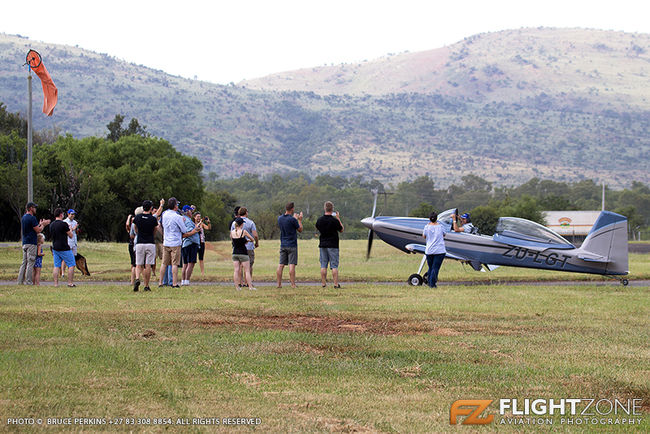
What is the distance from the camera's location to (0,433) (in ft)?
17.9

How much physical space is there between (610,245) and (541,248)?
75.8 inches

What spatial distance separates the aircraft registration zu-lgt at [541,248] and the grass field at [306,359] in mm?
6820

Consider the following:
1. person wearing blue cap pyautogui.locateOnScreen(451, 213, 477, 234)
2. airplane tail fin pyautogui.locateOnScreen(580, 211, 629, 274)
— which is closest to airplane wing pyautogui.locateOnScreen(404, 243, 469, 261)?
person wearing blue cap pyautogui.locateOnScreen(451, 213, 477, 234)

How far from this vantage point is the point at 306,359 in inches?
337

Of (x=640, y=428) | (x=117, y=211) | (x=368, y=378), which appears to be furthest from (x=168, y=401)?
(x=117, y=211)

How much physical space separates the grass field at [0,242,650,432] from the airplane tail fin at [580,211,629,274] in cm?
682

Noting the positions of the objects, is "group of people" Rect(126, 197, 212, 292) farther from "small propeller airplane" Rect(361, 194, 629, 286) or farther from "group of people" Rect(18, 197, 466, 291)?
"small propeller airplane" Rect(361, 194, 629, 286)

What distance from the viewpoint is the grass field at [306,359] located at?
6.27 meters

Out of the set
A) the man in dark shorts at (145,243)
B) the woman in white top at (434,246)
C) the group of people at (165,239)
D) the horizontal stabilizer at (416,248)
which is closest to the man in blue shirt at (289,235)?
the group of people at (165,239)

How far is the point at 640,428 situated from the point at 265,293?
11701 millimetres

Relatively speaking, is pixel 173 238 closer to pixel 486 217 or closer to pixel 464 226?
pixel 464 226

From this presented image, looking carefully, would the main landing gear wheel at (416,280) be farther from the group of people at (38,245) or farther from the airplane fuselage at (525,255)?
the group of people at (38,245)

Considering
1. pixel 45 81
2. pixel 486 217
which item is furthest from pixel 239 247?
pixel 486 217

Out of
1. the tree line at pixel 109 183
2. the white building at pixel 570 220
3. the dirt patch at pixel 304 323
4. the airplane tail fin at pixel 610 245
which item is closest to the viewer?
the dirt patch at pixel 304 323
